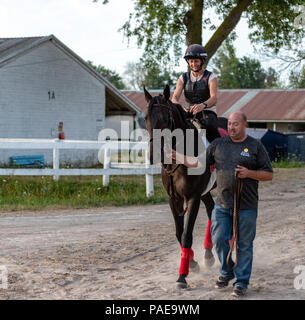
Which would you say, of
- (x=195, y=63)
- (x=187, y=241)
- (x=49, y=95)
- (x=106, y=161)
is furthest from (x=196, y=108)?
(x=49, y=95)

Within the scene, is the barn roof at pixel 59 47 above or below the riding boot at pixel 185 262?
above

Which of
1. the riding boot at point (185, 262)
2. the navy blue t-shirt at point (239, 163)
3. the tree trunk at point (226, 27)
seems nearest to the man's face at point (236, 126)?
the navy blue t-shirt at point (239, 163)

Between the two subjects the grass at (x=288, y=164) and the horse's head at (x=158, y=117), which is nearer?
the horse's head at (x=158, y=117)

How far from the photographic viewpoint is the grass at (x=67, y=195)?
44.0 ft

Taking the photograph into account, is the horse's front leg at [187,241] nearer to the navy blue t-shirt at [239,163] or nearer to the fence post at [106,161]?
the navy blue t-shirt at [239,163]

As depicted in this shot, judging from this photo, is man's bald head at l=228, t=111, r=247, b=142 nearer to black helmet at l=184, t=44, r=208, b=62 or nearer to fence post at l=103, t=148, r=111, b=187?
black helmet at l=184, t=44, r=208, b=62

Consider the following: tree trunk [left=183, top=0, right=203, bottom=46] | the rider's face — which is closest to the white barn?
tree trunk [left=183, top=0, right=203, bottom=46]

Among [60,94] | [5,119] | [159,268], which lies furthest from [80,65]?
[159,268]

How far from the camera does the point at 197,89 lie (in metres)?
7.48

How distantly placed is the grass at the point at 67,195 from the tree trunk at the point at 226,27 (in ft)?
31.2

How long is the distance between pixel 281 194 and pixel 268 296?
35.6ft

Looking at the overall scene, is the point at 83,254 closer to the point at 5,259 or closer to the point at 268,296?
the point at 5,259

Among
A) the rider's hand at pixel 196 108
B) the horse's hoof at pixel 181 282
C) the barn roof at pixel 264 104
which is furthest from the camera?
the barn roof at pixel 264 104

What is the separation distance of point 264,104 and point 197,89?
38.1 meters
